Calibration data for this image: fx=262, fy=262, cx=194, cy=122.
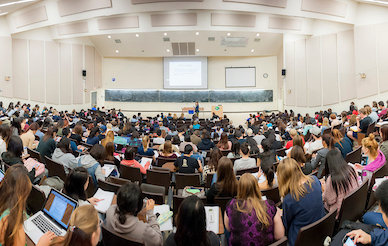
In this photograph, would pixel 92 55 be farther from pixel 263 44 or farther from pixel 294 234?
pixel 294 234

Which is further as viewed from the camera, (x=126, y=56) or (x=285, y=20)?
(x=126, y=56)

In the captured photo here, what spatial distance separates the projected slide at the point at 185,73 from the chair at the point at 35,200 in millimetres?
18297

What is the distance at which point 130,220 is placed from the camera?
6.93 ft

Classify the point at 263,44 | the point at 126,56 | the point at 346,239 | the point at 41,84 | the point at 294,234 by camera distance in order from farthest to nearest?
the point at 126,56 < the point at 263,44 < the point at 41,84 < the point at 294,234 < the point at 346,239

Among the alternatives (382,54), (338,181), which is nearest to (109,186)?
(338,181)

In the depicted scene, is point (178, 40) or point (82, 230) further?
point (178, 40)

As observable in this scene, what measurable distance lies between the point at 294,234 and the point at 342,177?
33.2 inches

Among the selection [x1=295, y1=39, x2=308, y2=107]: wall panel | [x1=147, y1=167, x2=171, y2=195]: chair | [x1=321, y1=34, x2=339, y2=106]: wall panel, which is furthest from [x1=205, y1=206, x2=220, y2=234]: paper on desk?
[x1=295, y1=39, x2=308, y2=107]: wall panel

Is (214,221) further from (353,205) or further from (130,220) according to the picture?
(353,205)

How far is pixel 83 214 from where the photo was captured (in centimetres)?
174

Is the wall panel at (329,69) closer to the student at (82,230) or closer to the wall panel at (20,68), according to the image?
the student at (82,230)

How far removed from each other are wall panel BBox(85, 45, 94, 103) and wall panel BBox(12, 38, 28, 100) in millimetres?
3672

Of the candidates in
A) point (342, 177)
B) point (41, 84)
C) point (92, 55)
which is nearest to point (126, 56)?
point (92, 55)

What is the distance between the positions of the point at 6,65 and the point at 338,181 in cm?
1778
